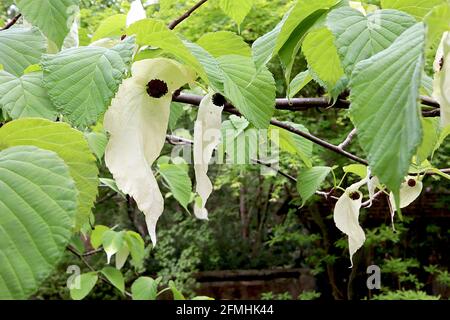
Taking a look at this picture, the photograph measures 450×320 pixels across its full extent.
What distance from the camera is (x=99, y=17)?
312 cm

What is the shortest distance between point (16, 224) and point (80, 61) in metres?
0.15

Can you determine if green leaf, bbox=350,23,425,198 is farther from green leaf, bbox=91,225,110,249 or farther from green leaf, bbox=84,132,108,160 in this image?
green leaf, bbox=91,225,110,249

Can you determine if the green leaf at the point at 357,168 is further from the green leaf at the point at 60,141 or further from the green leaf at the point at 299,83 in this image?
the green leaf at the point at 60,141

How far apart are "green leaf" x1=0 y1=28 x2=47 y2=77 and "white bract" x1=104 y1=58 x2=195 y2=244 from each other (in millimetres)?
108

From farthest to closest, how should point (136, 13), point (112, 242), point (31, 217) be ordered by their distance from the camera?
point (112, 242)
point (136, 13)
point (31, 217)

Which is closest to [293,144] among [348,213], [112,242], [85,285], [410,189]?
[348,213]

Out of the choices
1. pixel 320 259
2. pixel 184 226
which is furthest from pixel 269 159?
pixel 184 226

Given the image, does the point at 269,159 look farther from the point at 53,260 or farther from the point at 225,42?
the point at 53,260

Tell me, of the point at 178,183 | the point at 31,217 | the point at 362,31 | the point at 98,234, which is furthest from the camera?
the point at 98,234

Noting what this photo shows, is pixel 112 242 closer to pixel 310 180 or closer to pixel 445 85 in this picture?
pixel 310 180

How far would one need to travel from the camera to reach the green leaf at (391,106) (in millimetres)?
197

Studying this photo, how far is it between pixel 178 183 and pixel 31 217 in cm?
94

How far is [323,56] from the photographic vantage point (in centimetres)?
38

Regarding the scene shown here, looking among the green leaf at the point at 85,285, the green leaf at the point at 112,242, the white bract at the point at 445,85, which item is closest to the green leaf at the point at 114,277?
the green leaf at the point at 85,285
